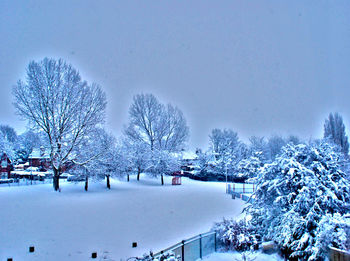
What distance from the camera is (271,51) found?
15719mm

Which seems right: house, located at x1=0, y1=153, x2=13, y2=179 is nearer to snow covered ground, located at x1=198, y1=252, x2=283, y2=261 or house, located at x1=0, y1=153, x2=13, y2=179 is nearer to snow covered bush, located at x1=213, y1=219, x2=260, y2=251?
snow covered bush, located at x1=213, y1=219, x2=260, y2=251

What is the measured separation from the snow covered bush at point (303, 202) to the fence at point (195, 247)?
209cm

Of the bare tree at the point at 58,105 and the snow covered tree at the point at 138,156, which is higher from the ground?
the bare tree at the point at 58,105

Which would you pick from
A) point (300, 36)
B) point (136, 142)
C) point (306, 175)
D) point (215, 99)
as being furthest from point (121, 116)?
point (306, 175)

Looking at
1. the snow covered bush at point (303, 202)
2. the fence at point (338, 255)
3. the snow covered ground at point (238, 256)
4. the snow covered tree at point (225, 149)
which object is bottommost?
the snow covered ground at point (238, 256)

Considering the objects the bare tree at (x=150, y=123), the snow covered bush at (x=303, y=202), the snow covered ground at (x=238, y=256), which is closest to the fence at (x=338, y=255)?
the snow covered bush at (x=303, y=202)

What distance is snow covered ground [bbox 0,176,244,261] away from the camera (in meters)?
8.25

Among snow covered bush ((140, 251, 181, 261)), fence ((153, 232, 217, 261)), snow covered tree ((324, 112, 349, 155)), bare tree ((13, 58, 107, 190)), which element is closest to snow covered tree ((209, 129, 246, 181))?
snow covered tree ((324, 112, 349, 155))

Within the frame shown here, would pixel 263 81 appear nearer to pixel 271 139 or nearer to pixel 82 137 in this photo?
pixel 82 137

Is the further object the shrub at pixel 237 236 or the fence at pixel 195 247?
the shrub at pixel 237 236

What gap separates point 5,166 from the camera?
38094 millimetres

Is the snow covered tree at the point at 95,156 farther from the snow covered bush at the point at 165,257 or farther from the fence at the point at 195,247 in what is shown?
the snow covered bush at the point at 165,257

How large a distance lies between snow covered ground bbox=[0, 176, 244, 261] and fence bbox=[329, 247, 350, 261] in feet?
16.4

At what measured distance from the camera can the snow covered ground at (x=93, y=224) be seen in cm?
825
